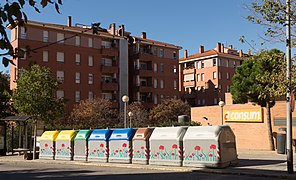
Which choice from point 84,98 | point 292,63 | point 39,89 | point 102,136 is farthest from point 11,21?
point 84,98

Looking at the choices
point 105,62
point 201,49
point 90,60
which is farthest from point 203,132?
point 201,49

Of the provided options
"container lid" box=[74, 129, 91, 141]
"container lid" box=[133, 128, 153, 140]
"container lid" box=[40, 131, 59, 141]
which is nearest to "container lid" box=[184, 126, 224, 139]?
"container lid" box=[133, 128, 153, 140]

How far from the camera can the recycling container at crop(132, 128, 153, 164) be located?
1823cm

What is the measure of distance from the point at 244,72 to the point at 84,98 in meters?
32.5

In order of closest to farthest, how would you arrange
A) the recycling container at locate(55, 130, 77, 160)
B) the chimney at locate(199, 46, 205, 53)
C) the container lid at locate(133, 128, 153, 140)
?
1. the container lid at locate(133, 128, 153, 140)
2. the recycling container at locate(55, 130, 77, 160)
3. the chimney at locate(199, 46, 205, 53)

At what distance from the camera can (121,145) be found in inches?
752

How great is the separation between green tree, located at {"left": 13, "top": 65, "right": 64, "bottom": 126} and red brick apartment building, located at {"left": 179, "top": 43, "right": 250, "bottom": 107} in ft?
153

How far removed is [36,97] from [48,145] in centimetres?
804

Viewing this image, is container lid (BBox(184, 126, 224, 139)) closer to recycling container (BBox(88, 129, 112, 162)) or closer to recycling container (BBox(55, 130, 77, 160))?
recycling container (BBox(88, 129, 112, 162))

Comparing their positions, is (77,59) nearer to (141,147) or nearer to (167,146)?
(141,147)

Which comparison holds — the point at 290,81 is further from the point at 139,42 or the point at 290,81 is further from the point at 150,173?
the point at 139,42

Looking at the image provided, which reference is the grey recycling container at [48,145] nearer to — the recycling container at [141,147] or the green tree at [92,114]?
the recycling container at [141,147]

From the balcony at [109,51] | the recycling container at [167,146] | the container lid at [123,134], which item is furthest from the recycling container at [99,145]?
the balcony at [109,51]

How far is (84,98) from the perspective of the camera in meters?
56.2
